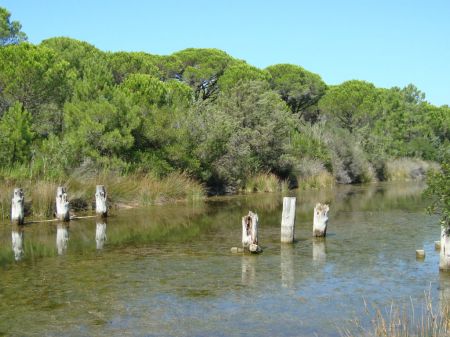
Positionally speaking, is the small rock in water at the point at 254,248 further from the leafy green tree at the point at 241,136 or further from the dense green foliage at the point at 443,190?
the leafy green tree at the point at 241,136

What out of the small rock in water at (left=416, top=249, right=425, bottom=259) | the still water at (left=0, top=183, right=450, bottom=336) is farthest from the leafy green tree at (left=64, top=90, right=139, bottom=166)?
the small rock in water at (left=416, top=249, right=425, bottom=259)

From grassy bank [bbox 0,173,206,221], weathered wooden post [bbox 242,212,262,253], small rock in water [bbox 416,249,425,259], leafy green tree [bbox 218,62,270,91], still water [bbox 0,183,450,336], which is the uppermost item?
leafy green tree [bbox 218,62,270,91]

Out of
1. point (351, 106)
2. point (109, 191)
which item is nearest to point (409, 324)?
point (109, 191)

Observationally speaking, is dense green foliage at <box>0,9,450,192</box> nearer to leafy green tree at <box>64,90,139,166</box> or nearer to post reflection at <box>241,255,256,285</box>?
leafy green tree at <box>64,90,139,166</box>

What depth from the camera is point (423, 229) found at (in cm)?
1842

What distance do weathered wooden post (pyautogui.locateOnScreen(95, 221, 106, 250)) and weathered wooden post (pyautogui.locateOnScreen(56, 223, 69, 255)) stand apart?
2.63 ft

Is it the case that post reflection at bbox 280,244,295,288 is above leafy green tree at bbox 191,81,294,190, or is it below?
below

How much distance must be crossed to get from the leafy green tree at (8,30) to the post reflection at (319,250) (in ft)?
104

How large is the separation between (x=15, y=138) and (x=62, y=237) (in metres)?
7.12

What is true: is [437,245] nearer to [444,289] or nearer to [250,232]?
[444,289]

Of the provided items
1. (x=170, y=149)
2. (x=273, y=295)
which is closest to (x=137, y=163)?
(x=170, y=149)

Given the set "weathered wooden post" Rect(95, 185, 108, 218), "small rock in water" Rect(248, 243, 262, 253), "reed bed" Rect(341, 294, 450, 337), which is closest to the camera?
"reed bed" Rect(341, 294, 450, 337)

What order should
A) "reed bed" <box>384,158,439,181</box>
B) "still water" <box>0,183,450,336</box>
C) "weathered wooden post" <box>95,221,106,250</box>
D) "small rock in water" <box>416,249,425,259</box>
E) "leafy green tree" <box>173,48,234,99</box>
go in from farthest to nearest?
"leafy green tree" <box>173,48,234,99</box> < "reed bed" <box>384,158,439,181</box> < "weathered wooden post" <box>95,221,106,250</box> < "small rock in water" <box>416,249,425,259</box> < "still water" <box>0,183,450,336</box>

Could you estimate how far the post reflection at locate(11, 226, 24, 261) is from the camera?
14.0m
